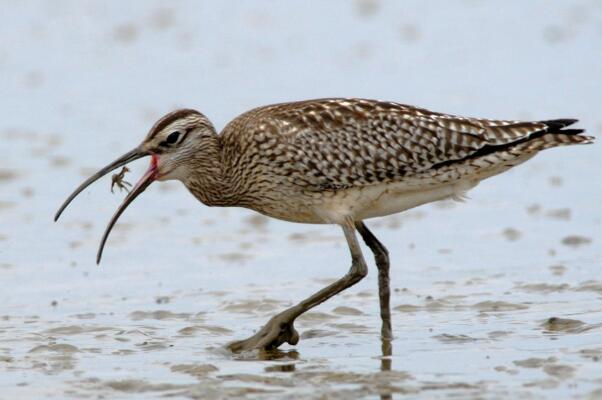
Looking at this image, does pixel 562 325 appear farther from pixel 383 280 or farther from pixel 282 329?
pixel 282 329

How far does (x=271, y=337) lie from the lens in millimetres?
10719

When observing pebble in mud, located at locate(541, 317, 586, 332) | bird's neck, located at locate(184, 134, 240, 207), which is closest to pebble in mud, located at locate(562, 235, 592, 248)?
pebble in mud, located at locate(541, 317, 586, 332)

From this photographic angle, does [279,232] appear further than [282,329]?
Yes

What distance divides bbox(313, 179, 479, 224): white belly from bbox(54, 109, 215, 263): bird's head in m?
1.01

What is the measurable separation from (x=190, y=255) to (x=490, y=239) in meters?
2.69

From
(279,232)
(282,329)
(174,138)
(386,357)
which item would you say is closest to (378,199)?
(282,329)

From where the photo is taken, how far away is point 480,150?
36.6 feet

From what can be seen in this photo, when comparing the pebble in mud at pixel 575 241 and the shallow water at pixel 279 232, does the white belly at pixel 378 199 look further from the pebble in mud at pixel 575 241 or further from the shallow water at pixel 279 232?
the pebble in mud at pixel 575 241

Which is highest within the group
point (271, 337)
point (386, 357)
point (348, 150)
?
point (348, 150)

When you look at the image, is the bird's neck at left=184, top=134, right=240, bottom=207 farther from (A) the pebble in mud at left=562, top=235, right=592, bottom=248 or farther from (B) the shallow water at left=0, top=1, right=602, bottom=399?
(A) the pebble in mud at left=562, top=235, right=592, bottom=248

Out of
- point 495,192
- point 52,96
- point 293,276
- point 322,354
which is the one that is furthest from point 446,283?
point 52,96

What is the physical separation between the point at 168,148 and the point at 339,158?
4.04ft

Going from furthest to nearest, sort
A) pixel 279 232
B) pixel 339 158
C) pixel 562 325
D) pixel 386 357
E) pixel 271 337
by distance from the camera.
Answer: pixel 279 232 < pixel 339 158 < pixel 562 325 < pixel 271 337 < pixel 386 357

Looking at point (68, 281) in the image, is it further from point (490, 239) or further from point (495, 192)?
point (495, 192)
